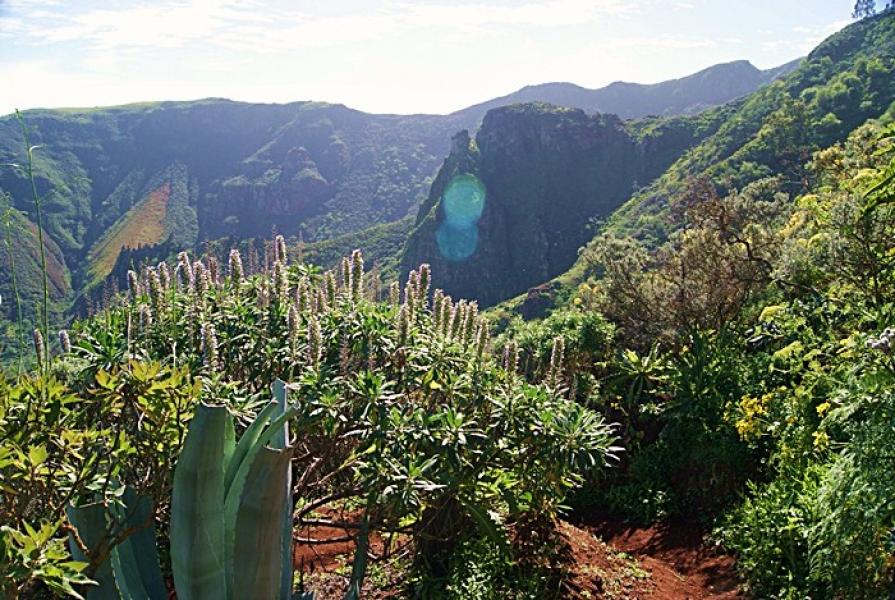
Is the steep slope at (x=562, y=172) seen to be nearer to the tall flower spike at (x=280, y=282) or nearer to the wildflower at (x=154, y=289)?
the tall flower spike at (x=280, y=282)

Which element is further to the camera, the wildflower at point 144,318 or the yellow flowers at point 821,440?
the yellow flowers at point 821,440

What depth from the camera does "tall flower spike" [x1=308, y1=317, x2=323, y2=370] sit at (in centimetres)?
329

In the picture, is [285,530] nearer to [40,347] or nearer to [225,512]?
[225,512]

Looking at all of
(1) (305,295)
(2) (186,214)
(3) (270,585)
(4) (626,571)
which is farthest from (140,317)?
(2) (186,214)

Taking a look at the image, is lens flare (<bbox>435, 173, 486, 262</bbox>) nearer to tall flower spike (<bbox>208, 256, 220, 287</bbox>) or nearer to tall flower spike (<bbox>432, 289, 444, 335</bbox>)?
tall flower spike (<bbox>432, 289, 444, 335</bbox>)

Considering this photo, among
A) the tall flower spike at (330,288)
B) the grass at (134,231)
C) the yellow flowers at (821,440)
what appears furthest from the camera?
the grass at (134,231)

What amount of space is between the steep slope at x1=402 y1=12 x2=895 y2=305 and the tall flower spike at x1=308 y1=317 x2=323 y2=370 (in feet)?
173

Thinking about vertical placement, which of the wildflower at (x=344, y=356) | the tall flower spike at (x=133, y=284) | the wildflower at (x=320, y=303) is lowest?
the wildflower at (x=344, y=356)

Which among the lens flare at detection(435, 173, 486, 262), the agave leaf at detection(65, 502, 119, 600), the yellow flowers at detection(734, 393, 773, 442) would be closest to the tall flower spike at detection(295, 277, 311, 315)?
the agave leaf at detection(65, 502, 119, 600)

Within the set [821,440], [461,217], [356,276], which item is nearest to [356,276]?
[356,276]

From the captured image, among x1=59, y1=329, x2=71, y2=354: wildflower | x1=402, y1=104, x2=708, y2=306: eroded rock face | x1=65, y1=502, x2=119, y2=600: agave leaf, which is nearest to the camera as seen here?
x1=65, y1=502, x2=119, y2=600: agave leaf

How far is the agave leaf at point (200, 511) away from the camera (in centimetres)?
220

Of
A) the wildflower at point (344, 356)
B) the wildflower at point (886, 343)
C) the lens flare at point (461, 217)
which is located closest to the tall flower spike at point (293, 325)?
the wildflower at point (344, 356)

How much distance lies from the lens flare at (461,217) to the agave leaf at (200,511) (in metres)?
84.6
